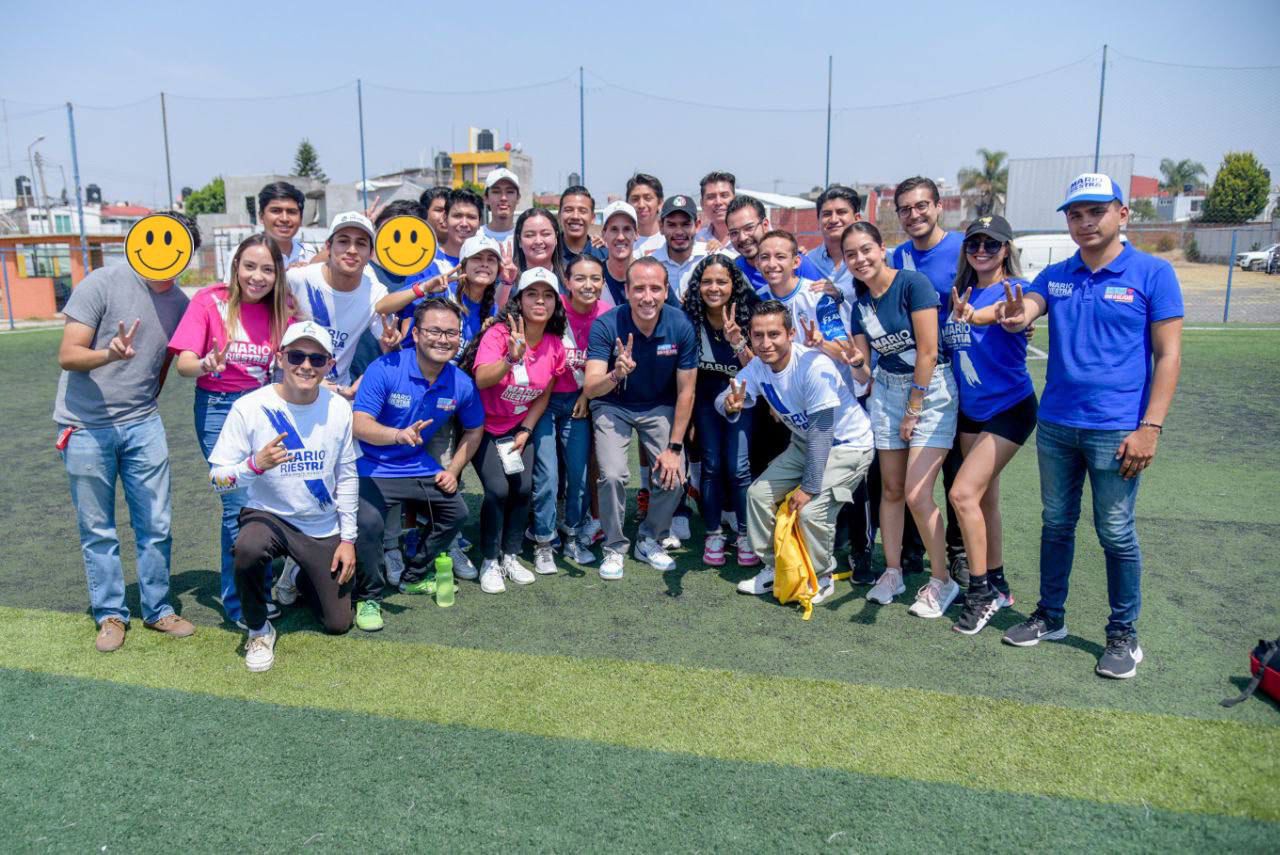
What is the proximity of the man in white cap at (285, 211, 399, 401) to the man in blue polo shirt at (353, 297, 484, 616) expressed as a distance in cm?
19

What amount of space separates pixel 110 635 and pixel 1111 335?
15.6ft

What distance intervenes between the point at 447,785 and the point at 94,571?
234 cm

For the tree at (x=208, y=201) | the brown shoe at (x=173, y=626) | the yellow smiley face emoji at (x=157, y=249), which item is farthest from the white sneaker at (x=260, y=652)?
the tree at (x=208, y=201)

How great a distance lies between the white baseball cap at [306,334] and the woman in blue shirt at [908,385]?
2.57m

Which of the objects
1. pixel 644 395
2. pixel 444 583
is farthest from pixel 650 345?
pixel 444 583

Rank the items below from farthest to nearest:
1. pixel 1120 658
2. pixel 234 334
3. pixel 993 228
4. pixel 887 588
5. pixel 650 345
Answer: pixel 650 345
pixel 887 588
pixel 993 228
pixel 234 334
pixel 1120 658

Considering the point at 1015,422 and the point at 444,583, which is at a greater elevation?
the point at 1015,422

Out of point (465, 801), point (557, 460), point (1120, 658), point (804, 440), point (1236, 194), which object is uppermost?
point (1236, 194)

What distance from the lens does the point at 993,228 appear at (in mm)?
4383

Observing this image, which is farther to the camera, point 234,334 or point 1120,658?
point 234,334

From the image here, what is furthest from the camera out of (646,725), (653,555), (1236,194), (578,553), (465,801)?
(1236,194)

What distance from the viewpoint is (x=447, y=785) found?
10.4 feet

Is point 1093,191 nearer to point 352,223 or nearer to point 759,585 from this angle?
point 759,585

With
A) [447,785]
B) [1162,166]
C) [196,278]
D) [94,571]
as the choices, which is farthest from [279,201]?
[196,278]
